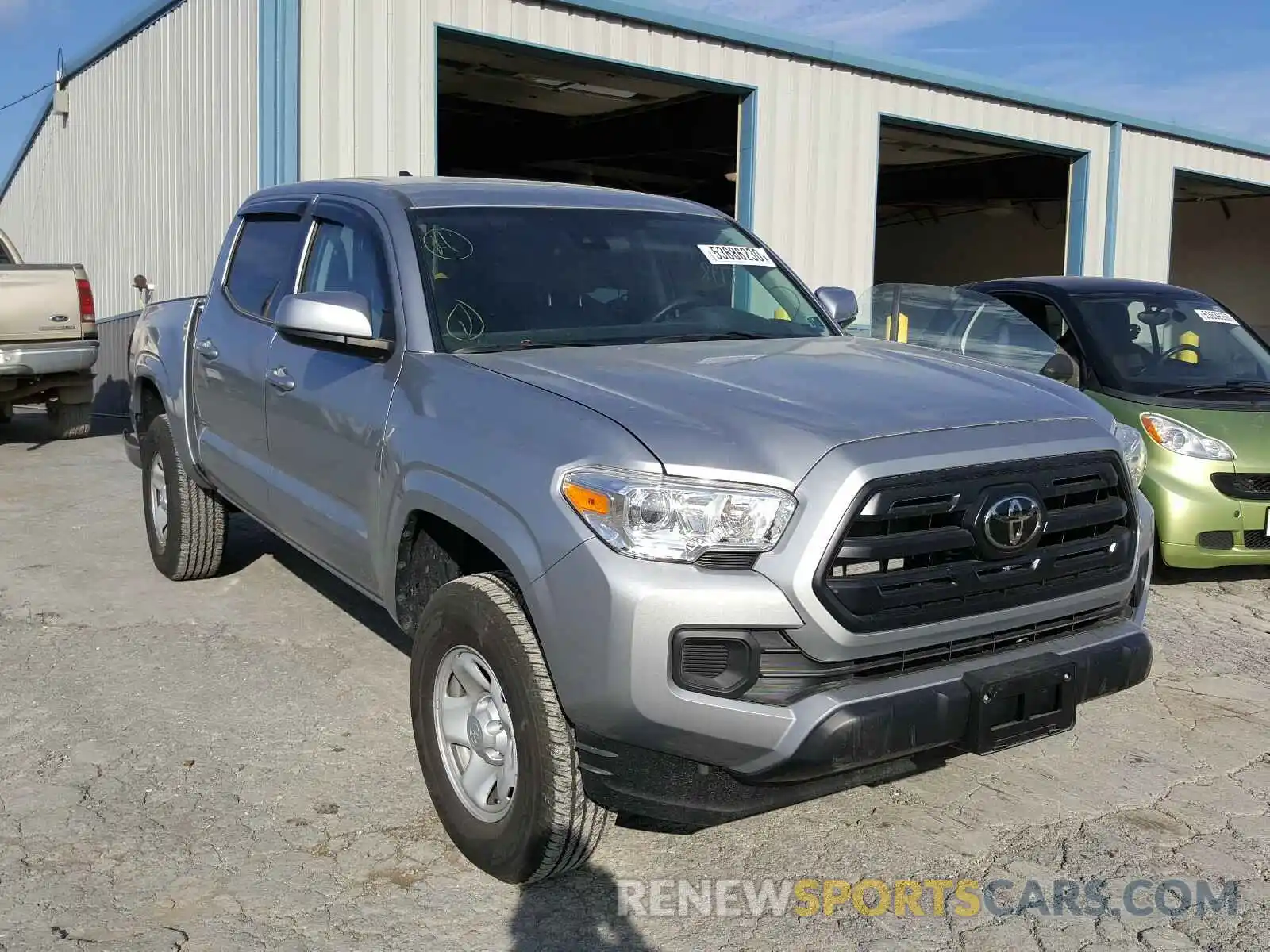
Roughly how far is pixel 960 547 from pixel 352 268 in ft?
7.94

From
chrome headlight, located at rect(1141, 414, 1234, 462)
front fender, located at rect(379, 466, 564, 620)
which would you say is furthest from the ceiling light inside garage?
front fender, located at rect(379, 466, 564, 620)

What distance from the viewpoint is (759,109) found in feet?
39.8

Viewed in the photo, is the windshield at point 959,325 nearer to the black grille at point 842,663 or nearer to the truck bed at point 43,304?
the black grille at point 842,663

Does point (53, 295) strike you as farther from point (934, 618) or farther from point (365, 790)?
point (934, 618)

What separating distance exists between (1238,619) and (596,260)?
3722 mm

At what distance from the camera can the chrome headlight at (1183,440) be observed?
20.0 ft

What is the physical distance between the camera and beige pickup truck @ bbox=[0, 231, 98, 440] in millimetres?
10414

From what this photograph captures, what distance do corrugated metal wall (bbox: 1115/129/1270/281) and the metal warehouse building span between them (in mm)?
38

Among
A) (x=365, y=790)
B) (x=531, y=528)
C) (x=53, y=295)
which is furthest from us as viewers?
(x=53, y=295)

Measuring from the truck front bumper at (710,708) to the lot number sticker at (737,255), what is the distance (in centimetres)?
199

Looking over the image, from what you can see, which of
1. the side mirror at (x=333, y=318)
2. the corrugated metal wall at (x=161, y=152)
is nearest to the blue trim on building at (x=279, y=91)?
the corrugated metal wall at (x=161, y=152)

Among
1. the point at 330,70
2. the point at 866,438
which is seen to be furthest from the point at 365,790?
the point at 330,70

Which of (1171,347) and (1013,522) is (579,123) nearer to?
(1171,347)

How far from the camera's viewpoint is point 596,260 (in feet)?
13.8
